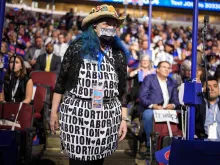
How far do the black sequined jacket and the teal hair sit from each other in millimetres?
43

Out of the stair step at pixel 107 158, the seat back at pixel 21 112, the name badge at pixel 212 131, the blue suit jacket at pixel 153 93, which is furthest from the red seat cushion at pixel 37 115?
the name badge at pixel 212 131

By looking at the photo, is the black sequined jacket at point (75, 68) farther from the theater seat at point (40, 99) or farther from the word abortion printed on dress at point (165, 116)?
the theater seat at point (40, 99)

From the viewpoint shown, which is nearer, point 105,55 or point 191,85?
point 105,55

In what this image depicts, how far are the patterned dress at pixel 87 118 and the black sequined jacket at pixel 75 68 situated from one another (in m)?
0.05

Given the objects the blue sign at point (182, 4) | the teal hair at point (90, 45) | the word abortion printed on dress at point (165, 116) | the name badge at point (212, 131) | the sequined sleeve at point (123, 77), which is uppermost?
the blue sign at point (182, 4)

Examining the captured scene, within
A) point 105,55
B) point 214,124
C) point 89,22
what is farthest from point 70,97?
point 214,124

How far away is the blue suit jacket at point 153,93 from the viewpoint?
16.3 feet

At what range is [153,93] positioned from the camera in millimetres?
4984

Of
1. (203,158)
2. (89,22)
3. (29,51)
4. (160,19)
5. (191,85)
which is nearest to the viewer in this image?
(203,158)

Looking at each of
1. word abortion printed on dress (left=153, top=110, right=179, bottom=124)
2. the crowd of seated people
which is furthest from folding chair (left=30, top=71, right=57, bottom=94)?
word abortion printed on dress (left=153, top=110, right=179, bottom=124)

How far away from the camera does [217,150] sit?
2.18 m

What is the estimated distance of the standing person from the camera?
218 cm

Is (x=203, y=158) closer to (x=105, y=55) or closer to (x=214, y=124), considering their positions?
(x=105, y=55)

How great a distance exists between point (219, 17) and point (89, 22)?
706 inches
